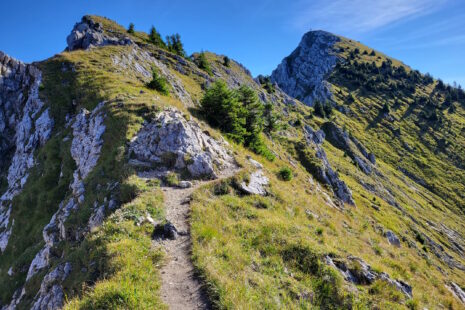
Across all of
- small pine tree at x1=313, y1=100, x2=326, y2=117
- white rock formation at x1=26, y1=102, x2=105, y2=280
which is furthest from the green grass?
small pine tree at x1=313, y1=100, x2=326, y2=117

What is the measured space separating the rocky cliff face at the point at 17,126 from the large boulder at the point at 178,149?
61.5ft

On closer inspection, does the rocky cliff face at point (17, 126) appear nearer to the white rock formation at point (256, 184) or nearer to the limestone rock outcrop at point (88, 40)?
the limestone rock outcrop at point (88, 40)

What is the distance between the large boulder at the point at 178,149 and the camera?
16.3m

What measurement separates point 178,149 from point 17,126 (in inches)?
1565

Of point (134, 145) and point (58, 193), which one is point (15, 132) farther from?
point (134, 145)

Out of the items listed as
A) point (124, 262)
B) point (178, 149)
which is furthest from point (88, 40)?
point (124, 262)

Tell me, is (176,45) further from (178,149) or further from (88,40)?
(178,149)

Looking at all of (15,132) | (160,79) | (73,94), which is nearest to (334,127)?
(160,79)

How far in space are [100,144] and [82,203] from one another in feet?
22.1

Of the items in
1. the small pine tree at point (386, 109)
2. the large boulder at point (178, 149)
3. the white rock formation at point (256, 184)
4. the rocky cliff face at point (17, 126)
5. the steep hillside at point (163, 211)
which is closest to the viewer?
the steep hillside at point (163, 211)

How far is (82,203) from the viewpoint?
15.2 metres

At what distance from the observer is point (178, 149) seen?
16828 mm

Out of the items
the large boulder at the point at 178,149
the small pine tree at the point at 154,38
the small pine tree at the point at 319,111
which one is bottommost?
the large boulder at the point at 178,149

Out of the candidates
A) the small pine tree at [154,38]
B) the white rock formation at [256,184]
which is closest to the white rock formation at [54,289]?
the white rock formation at [256,184]
